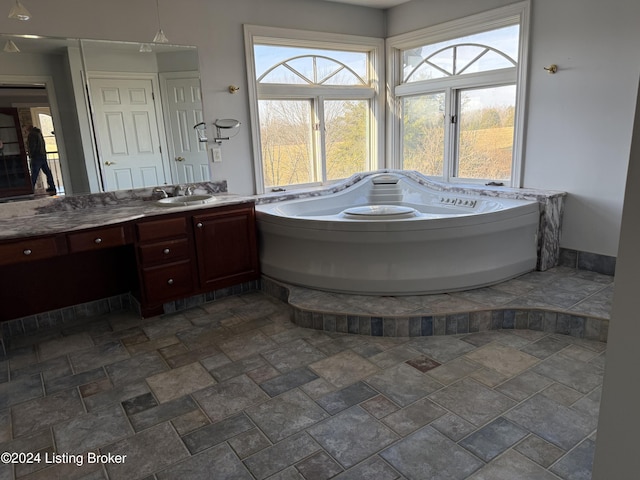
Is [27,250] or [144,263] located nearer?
[27,250]

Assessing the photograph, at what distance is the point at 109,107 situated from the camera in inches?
137

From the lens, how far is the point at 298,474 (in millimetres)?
1768

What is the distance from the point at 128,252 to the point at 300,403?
2002mm

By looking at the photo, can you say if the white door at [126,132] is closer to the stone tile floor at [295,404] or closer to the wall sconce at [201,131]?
the wall sconce at [201,131]

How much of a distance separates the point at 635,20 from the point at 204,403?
12.3 feet

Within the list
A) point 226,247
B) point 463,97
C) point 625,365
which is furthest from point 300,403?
point 463,97

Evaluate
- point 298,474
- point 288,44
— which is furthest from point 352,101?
point 298,474

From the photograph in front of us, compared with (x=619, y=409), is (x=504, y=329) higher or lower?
lower

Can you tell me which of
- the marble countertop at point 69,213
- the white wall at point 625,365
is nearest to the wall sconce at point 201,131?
the marble countertop at point 69,213

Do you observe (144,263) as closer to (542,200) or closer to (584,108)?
(542,200)

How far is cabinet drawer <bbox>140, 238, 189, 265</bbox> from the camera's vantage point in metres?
3.21

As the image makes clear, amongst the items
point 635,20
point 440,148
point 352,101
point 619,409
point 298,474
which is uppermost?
point 635,20

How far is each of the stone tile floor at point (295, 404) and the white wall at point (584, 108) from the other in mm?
799

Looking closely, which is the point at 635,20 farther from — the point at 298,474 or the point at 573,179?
the point at 298,474
